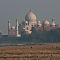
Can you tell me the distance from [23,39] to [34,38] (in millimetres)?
18699

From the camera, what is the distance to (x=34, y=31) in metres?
168

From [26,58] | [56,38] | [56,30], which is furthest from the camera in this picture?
[56,30]

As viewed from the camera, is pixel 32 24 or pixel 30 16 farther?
pixel 32 24

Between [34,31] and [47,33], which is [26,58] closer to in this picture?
[47,33]

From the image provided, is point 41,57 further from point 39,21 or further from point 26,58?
point 39,21

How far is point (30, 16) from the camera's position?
18300 cm

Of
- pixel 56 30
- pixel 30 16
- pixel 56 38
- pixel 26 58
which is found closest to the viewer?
pixel 26 58

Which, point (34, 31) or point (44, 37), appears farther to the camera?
point (34, 31)

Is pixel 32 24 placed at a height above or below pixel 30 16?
below

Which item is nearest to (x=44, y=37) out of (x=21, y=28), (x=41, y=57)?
(x=21, y=28)

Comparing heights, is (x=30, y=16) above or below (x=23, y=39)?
above

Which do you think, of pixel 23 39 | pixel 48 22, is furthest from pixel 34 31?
pixel 48 22

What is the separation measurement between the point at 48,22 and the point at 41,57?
15050 centimetres

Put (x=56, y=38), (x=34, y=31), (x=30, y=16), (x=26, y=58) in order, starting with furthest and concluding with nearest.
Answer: (x=30, y=16) < (x=34, y=31) < (x=56, y=38) < (x=26, y=58)
